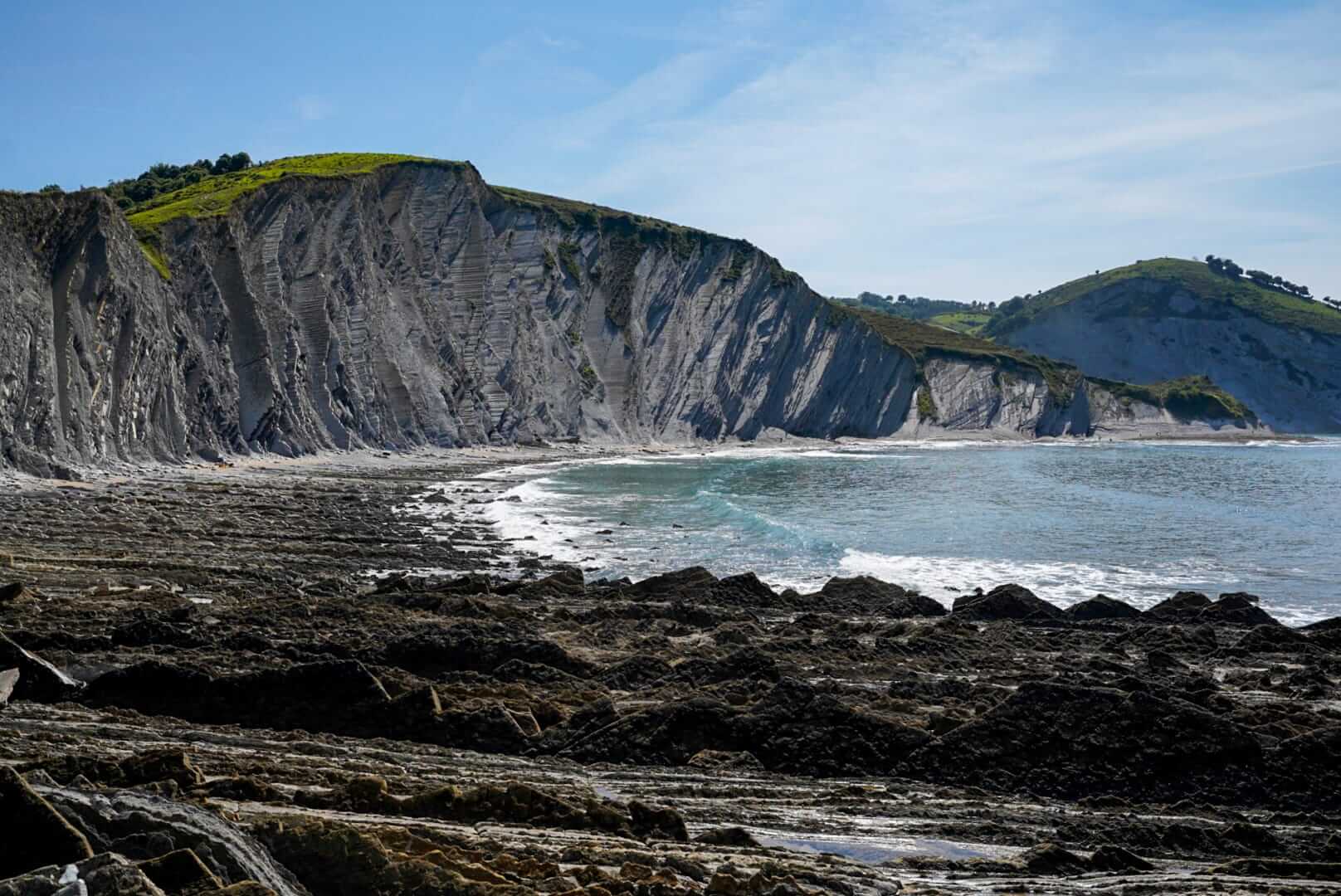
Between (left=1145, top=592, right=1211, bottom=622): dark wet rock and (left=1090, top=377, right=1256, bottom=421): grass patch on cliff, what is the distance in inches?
5209

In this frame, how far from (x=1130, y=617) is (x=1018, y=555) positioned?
1128 centimetres

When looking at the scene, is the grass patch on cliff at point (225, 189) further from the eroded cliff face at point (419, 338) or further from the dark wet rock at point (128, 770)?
the dark wet rock at point (128, 770)

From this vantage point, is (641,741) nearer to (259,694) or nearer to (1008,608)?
(259,694)

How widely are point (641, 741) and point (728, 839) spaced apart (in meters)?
3.63

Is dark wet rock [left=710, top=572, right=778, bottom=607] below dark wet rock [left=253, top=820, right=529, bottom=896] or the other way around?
below

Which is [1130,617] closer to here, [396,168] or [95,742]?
[95,742]

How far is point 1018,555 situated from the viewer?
33.8m

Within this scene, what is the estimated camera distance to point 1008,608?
74.9ft

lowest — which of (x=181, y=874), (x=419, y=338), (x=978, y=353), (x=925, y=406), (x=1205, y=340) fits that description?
(x=181, y=874)

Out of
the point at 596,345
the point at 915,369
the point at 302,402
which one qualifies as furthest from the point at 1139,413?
the point at 302,402

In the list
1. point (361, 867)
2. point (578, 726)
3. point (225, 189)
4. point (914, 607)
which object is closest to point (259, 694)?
point (578, 726)

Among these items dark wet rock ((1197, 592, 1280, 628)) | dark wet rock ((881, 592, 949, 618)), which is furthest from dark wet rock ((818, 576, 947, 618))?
dark wet rock ((1197, 592, 1280, 628))

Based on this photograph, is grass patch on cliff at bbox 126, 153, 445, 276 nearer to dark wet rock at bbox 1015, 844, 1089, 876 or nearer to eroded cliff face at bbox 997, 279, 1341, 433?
dark wet rock at bbox 1015, 844, 1089, 876

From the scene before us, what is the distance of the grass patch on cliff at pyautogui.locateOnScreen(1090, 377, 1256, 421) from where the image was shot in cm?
14738
